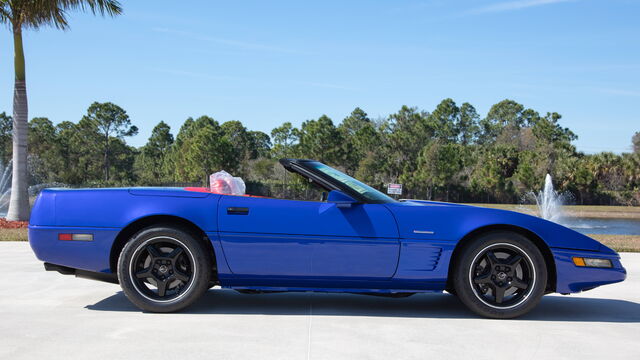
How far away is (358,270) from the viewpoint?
4.26 m

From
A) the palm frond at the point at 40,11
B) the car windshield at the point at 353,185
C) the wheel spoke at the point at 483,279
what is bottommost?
the wheel spoke at the point at 483,279

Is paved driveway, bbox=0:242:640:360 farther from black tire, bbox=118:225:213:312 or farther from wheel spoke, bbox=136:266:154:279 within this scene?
wheel spoke, bbox=136:266:154:279

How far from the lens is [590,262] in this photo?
171 inches

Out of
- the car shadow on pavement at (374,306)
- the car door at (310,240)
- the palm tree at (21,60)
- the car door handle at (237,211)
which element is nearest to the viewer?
the car door at (310,240)

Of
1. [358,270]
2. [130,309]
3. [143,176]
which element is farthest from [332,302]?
[143,176]

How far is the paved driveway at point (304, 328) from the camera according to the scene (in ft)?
11.2

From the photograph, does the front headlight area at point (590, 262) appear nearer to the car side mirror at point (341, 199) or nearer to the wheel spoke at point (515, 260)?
the wheel spoke at point (515, 260)

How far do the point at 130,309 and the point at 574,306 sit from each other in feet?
12.0

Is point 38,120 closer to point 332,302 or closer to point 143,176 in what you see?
point 143,176

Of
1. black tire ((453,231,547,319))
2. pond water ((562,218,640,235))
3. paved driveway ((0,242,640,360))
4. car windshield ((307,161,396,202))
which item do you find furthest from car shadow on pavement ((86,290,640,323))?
pond water ((562,218,640,235))

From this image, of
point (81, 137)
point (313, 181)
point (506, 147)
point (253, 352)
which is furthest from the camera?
point (81, 137)

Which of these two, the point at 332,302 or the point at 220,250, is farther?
the point at 332,302

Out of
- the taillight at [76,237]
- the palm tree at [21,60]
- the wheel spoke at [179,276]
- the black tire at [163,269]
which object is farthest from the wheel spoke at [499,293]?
the palm tree at [21,60]

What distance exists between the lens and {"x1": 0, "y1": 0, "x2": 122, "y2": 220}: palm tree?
13.8 m
